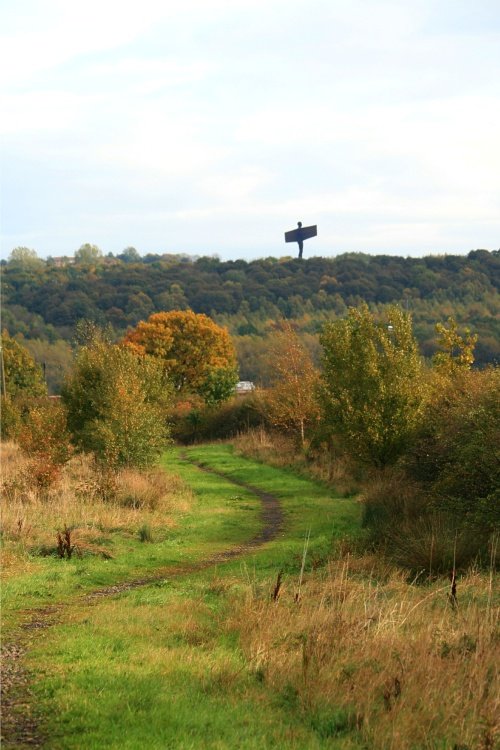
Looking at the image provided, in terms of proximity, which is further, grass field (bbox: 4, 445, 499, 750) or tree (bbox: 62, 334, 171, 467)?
tree (bbox: 62, 334, 171, 467)

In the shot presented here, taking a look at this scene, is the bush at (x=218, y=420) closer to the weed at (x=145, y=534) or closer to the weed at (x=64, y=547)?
the weed at (x=145, y=534)

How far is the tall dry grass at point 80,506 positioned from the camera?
55.4 ft

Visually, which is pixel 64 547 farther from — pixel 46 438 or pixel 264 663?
pixel 46 438

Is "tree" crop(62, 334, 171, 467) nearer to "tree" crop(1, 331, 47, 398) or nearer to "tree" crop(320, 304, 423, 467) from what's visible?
"tree" crop(320, 304, 423, 467)

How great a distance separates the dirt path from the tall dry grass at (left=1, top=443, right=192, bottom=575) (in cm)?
198

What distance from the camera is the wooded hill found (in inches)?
4712

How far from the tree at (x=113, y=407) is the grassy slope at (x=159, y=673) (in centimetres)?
1201

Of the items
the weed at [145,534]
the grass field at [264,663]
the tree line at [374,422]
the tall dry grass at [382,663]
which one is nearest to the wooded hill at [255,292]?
the tree line at [374,422]

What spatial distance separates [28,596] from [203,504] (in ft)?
43.5

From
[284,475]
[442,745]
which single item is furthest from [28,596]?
[284,475]

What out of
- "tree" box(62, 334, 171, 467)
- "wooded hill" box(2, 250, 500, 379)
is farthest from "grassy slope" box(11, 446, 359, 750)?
"wooded hill" box(2, 250, 500, 379)

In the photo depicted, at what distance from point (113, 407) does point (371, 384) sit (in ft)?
26.3

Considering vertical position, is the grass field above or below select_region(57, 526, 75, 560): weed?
above

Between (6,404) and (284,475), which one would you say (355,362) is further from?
(6,404)
